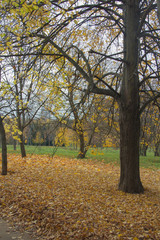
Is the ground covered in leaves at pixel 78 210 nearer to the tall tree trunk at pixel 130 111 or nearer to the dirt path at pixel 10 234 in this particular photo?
the dirt path at pixel 10 234

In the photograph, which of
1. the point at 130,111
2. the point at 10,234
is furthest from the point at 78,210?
the point at 130,111

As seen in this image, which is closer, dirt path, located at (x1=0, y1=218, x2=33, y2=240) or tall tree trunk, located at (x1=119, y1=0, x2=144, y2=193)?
dirt path, located at (x1=0, y1=218, x2=33, y2=240)

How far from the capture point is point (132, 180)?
6535 millimetres

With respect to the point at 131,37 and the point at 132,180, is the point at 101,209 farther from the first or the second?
the point at 131,37

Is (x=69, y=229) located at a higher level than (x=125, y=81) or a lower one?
lower

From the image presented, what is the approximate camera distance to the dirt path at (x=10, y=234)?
4.04 meters

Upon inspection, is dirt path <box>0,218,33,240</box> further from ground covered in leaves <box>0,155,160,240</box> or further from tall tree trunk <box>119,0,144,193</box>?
tall tree trunk <box>119,0,144,193</box>

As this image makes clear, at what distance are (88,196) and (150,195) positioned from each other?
76.0 inches

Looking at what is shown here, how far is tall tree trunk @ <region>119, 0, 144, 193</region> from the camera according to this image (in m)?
6.43

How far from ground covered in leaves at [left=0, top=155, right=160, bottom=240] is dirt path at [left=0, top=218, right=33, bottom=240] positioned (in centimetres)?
15

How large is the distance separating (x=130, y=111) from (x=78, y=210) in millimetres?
3145

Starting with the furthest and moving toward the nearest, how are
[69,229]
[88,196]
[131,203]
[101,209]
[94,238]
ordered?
A: [88,196]
[131,203]
[101,209]
[69,229]
[94,238]

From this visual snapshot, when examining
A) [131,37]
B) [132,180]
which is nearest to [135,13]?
[131,37]

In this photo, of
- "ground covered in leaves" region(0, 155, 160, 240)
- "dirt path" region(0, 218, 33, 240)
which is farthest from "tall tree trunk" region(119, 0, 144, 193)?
"dirt path" region(0, 218, 33, 240)
